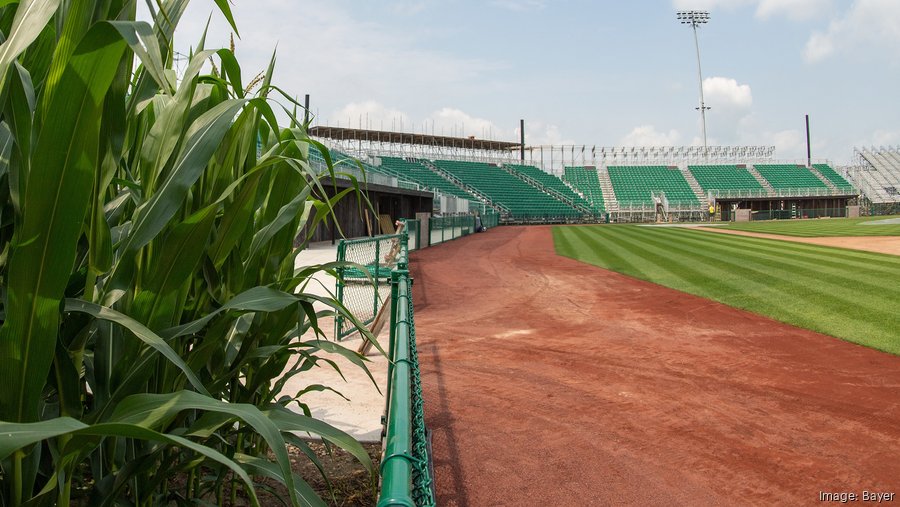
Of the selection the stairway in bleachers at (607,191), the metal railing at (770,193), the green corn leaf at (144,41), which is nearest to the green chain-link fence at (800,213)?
the metal railing at (770,193)

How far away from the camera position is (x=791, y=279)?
12867 mm

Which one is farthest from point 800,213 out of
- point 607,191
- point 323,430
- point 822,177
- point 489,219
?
point 323,430

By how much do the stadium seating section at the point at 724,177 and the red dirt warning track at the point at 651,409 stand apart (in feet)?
210

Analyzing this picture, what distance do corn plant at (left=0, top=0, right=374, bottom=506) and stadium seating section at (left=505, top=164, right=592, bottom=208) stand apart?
6012 cm

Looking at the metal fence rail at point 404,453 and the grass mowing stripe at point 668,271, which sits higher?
the metal fence rail at point 404,453

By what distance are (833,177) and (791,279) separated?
7222 centimetres

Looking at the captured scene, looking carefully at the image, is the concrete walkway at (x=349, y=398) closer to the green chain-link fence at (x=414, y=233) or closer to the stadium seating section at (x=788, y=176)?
the green chain-link fence at (x=414, y=233)

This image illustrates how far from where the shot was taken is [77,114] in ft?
3.47

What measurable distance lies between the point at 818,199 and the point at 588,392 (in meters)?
70.6

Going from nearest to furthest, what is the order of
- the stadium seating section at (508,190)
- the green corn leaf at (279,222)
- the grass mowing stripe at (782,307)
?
the green corn leaf at (279,222), the grass mowing stripe at (782,307), the stadium seating section at (508,190)

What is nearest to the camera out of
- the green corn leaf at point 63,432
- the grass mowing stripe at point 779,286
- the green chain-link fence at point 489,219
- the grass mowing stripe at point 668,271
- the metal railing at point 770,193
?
the green corn leaf at point 63,432

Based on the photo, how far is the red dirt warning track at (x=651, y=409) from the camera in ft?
12.8

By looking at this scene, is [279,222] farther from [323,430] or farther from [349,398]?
[349,398]

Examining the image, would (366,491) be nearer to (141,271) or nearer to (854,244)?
(141,271)
